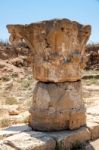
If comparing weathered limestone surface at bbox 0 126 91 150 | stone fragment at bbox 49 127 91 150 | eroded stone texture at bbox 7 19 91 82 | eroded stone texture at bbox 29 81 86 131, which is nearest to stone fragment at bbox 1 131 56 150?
weathered limestone surface at bbox 0 126 91 150

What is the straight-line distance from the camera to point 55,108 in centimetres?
551

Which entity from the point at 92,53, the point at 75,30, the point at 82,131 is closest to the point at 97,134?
the point at 82,131

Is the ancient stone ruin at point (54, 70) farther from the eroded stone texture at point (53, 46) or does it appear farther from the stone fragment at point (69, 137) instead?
the stone fragment at point (69, 137)

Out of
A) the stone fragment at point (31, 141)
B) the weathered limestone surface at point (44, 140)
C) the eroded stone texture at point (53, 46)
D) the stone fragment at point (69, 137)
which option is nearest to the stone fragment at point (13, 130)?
the weathered limestone surface at point (44, 140)

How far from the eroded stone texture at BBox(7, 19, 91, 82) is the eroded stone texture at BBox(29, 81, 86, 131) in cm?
16

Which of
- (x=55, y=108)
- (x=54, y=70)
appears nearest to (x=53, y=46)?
(x=54, y=70)

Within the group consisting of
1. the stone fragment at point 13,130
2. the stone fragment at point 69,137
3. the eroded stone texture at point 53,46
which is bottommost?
the stone fragment at point 69,137

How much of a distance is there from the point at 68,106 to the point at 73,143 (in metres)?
0.66

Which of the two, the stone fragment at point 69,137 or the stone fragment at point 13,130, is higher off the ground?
the stone fragment at point 13,130

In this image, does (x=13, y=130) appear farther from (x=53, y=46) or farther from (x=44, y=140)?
(x=53, y=46)

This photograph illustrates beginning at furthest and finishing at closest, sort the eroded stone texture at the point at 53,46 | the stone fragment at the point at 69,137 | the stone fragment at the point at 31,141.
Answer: the eroded stone texture at the point at 53,46
the stone fragment at the point at 69,137
the stone fragment at the point at 31,141

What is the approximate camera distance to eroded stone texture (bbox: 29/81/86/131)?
18.0ft

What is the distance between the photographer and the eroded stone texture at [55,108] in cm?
547

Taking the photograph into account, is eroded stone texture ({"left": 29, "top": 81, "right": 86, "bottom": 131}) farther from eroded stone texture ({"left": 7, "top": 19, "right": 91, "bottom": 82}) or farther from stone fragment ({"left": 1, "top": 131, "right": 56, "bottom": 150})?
stone fragment ({"left": 1, "top": 131, "right": 56, "bottom": 150})
